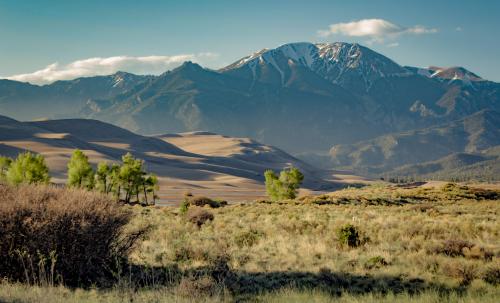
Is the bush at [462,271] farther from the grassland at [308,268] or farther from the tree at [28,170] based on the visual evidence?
the tree at [28,170]

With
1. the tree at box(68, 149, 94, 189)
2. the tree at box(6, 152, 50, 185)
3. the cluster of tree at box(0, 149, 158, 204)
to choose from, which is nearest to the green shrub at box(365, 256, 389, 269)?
the cluster of tree at box(0, 149, 158, 204)

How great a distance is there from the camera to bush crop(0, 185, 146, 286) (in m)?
12.2

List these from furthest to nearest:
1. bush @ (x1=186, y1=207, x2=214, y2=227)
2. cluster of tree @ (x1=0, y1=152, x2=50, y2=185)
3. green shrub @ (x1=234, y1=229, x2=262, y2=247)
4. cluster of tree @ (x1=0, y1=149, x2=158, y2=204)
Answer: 1. cluster of tree @ (x1=0, y1=149, x2=158, y2=204)
2. cluster of tree @ (x1=0, y1=152, x2=50, y2=185)
3. bush @ (x1=186, y1=207, x2=214, y2=227)
4. green shrub @ (x1=234, y1=229, x2=262, y2=247)

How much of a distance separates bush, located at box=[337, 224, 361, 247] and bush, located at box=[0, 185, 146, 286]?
927 cm

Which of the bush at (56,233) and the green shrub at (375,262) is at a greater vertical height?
the bush at (56,233)

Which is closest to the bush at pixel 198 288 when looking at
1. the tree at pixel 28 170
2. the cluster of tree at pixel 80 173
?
the cluster of tree at pixel 80 173

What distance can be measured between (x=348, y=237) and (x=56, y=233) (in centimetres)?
1120

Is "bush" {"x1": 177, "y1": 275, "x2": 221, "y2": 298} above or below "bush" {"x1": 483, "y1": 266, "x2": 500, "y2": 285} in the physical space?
below

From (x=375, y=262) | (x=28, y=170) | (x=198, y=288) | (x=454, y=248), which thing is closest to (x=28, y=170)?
(x=28, y=170)

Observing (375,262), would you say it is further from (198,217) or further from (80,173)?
(80,173)

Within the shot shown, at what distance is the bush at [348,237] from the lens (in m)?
19.0

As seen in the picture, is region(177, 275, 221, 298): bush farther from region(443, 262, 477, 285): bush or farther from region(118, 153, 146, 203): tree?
region(118, 153, 146, 203): tree

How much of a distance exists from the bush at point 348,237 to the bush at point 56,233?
9.27m

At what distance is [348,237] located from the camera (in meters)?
19.0
